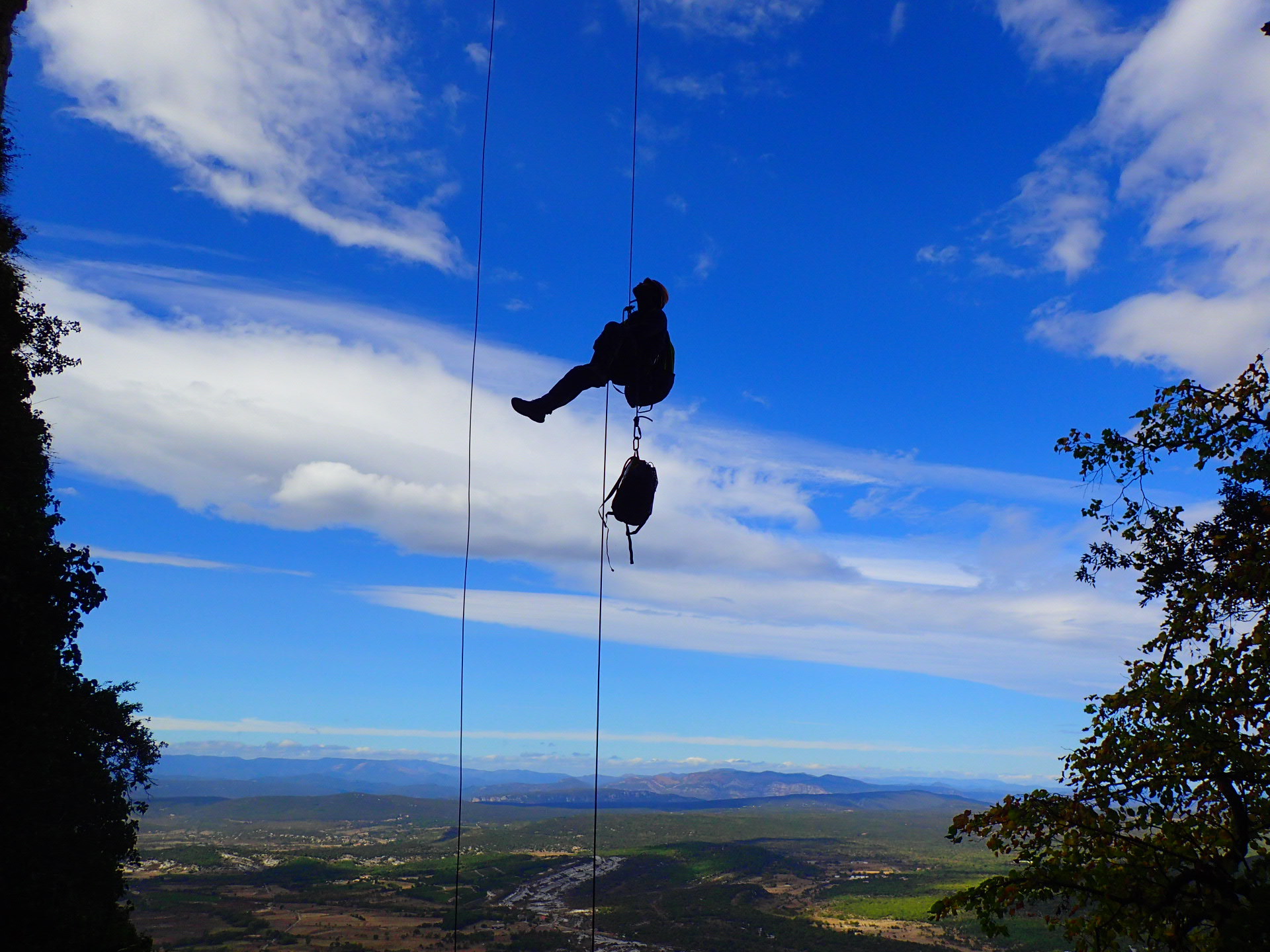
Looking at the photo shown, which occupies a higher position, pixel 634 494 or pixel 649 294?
pixel 649 294

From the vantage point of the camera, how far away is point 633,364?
357 inches

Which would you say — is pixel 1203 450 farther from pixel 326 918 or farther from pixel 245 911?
pixel 245 911

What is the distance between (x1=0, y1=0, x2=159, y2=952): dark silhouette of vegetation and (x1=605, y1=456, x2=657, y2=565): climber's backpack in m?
15.4

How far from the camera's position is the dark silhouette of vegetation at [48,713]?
17844mm

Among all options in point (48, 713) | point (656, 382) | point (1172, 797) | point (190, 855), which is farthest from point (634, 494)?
point (190, 855)

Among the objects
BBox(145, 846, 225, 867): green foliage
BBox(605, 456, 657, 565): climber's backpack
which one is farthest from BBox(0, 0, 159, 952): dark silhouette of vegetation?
BBox(145, 846, 225, 867): green foliage

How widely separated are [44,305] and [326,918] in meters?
116

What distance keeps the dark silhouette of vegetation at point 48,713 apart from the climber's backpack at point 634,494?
15.4m

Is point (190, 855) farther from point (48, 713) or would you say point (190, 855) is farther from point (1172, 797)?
point (1172, 797)

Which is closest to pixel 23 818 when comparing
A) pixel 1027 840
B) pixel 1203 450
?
pixel 1027 840

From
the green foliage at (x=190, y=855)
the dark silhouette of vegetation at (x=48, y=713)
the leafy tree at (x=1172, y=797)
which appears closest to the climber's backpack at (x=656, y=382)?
the leafy tree at (x=1172, y=797)

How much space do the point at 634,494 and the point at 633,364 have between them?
154cm

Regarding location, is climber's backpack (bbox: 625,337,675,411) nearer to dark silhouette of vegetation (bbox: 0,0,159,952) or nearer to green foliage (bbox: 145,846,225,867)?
dark silhouette of vegetation (bbox: 0,0,159,952)

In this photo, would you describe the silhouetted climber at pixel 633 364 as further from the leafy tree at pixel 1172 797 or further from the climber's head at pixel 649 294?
the leafy tree at pixel 1172 797
